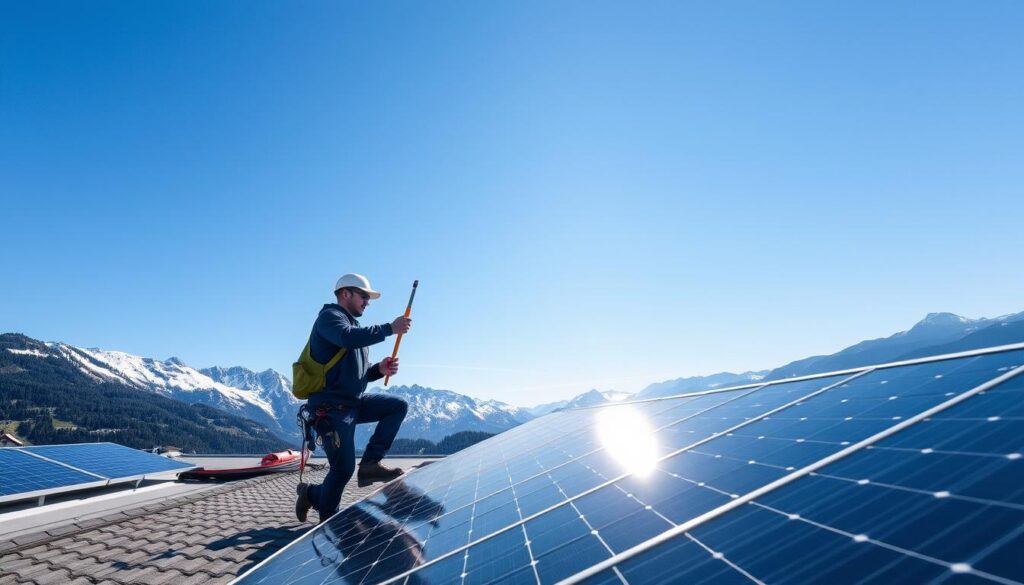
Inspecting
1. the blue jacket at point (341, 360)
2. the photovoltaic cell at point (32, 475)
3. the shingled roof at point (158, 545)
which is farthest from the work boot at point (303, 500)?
the photovoltaic cell at point (32, 475)

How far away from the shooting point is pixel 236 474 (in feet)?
49.7

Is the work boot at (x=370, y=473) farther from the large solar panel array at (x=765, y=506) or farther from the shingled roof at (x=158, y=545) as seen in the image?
the shingled roof at (x=158, y=545)

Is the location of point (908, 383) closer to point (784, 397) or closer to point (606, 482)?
point (784, 397)

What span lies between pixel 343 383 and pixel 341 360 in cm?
32

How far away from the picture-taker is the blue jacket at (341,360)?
20.3ft

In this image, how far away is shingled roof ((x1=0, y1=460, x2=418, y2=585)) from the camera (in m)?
5.45

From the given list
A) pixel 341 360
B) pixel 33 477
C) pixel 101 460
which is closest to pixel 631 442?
pixel 341 360

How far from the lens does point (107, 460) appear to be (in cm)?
1377

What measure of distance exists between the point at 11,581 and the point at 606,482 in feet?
22.5

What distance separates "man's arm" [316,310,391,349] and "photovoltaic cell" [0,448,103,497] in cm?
807

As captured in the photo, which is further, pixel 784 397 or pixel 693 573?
pixel 784 397

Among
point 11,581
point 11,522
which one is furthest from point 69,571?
point 11,522

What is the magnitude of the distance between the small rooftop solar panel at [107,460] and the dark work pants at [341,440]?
28.6ft

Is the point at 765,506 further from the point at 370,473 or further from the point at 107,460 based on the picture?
the point at 107,460
